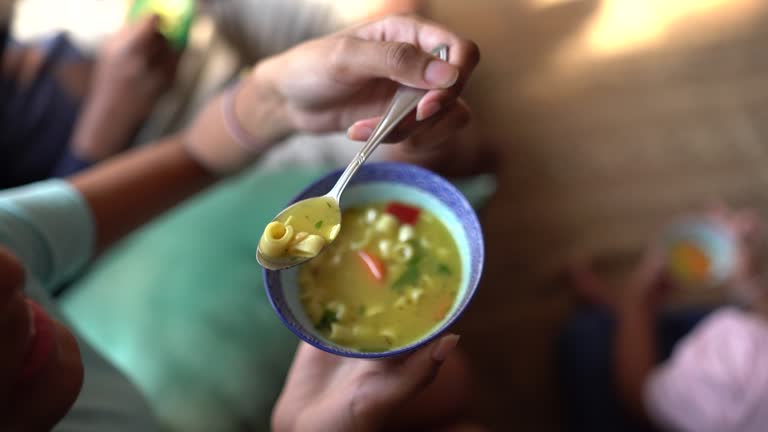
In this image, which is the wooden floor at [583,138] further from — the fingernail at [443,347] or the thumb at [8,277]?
the thumb at [8,277]

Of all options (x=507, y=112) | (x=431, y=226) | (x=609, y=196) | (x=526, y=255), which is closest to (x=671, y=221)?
(x=609, y=196)

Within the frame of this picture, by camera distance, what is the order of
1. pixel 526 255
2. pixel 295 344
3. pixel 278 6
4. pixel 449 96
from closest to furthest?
pixel 449 96
pixel 295 344
pixel 278 6
pixel 526 255

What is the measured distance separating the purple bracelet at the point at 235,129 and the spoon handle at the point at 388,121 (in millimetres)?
314

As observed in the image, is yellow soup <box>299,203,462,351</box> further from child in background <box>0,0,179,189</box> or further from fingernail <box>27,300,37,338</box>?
child in background <box>0,0,179,189</box>

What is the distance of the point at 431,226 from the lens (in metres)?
0.60

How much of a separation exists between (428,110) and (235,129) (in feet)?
1.25

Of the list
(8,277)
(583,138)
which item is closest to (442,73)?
(8,277)

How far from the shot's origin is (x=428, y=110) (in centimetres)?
54

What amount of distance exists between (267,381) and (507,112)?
38.7 inches

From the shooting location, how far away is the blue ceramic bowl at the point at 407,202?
1.61ft

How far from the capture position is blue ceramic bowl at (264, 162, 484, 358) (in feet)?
1.61

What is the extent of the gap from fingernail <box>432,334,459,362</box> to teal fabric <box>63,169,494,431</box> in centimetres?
31

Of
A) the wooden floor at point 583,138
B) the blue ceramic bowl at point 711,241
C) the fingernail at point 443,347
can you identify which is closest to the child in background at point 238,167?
the fingernail at point 443,347

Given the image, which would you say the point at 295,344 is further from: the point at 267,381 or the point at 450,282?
the point at 450,282
